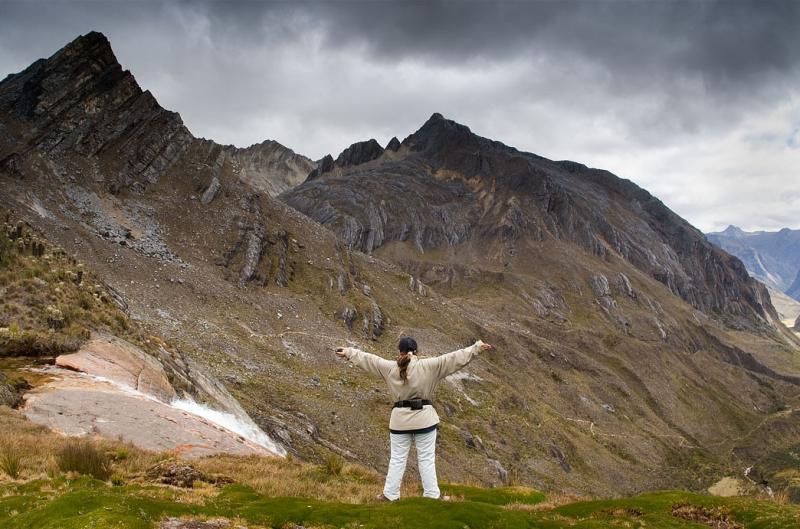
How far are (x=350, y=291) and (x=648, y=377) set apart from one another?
10394 centimetres

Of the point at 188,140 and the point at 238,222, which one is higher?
the point at 188,140

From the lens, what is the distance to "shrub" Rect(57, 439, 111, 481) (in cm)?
1310

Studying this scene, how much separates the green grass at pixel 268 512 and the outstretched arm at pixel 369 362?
296cm

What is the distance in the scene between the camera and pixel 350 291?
98438 millimetres

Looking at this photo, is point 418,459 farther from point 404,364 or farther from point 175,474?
point 175,474

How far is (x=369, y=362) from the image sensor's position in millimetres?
12703

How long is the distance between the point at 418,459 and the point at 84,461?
28.0ft

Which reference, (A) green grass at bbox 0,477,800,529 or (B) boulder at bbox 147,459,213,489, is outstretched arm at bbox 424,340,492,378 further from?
(B) boulder at bbox 147,459,213,489

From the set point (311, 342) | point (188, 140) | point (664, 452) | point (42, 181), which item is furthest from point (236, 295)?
point (664, 452)

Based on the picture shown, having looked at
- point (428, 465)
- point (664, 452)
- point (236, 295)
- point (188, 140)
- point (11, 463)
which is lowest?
point (664, 452)

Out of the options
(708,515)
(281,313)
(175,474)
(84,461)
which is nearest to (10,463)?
(84,461)

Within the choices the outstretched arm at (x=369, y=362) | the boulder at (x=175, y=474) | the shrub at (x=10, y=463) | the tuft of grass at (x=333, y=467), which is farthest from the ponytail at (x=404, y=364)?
the shrub at (x=10, y=463)

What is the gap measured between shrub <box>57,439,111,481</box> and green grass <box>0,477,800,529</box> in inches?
39.7

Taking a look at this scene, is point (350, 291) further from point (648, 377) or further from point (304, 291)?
point (648, 377)
